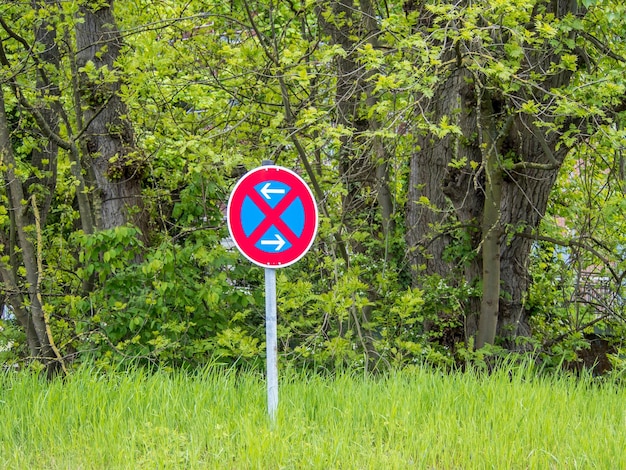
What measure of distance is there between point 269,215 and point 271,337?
742 millimetres

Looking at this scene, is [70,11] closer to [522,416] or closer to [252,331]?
[252,331]

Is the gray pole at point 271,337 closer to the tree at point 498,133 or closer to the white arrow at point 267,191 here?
the white arrow at point 267,191

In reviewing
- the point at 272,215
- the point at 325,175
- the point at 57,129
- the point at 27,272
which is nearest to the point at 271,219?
the point at 272,215

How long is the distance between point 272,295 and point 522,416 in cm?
175

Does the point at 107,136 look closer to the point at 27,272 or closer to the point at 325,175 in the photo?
the point at 27,272

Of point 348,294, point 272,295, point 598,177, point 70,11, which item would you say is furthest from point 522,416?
point 70,11

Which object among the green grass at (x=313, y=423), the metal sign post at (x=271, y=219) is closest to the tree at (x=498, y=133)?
the metal sign post at (x=271, y=219)

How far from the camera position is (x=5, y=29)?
741cm

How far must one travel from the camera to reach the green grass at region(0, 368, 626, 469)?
4098 mm

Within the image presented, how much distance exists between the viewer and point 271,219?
441cm

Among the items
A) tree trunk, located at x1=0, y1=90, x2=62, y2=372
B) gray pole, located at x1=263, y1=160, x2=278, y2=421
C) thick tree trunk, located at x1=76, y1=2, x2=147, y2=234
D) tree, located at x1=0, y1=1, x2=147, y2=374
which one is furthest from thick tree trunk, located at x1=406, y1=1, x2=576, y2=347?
tree trunk, located at x1=0, y1=90, x2=62, y2=372

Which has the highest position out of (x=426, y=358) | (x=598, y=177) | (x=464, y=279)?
(x=598, y=177)

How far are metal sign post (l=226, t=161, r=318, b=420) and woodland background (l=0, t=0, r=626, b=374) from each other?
1277 millimetres

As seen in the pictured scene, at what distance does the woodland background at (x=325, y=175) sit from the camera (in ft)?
20.7
